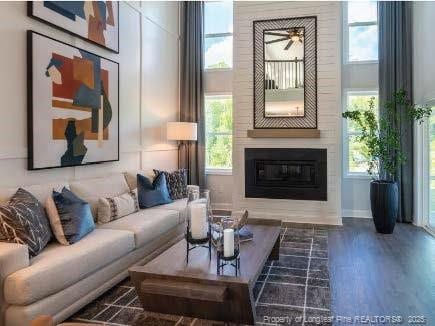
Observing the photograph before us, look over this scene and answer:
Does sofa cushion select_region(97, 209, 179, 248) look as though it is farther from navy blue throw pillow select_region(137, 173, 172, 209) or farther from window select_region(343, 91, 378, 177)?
window select_region(343, 91, 378, 177)

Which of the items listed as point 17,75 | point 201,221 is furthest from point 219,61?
point 201,221

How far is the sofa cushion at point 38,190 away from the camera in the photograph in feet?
9.00

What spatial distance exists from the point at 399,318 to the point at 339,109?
11.6 feet

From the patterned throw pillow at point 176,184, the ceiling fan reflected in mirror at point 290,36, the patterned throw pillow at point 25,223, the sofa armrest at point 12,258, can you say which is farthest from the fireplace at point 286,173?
the sofa armrest at point 12,258

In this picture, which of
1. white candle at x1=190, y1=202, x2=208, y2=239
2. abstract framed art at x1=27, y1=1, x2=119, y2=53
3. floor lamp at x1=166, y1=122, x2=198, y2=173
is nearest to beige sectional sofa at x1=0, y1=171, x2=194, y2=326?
white candle at x1=190, y1=202, x2=208, y2=239

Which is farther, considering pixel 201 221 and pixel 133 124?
pixel 133 124

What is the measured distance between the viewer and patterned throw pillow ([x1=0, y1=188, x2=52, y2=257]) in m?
2.42

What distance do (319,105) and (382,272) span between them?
285cm

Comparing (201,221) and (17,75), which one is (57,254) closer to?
(201,221)

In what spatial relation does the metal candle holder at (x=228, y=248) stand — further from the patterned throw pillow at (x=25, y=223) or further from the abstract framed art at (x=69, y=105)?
the abstract framed art at (x=69, y=105)

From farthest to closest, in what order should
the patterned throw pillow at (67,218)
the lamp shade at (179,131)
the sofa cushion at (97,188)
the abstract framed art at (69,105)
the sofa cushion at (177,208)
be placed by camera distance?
the lamp shade at (179,131) → the sofa cushion at (177,208) → the sofa cushion at (97,188) → the abstract framed art at (69,105) → the patterned throw pillow at (67,218)

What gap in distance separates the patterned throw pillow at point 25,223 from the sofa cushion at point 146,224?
79 cm

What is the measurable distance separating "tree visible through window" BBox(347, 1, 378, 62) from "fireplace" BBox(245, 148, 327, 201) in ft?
5.75

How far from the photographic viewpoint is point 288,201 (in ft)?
18.9
